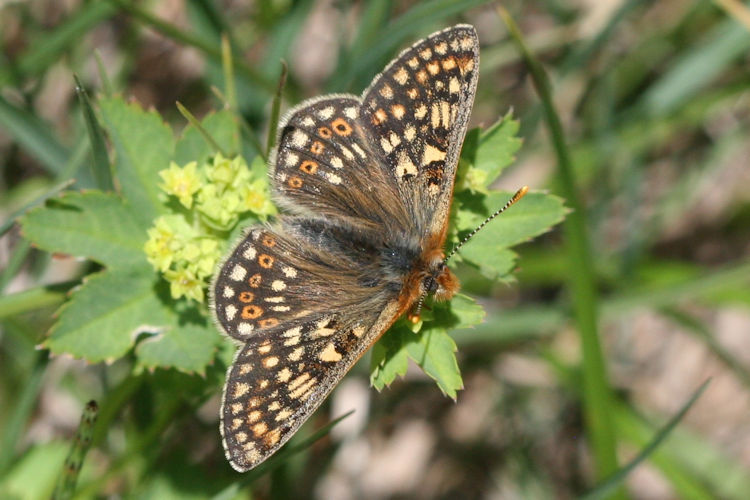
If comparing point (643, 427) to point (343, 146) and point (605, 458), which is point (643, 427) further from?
point (343, 146)

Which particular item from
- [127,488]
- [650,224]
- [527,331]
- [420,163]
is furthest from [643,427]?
[127,488]

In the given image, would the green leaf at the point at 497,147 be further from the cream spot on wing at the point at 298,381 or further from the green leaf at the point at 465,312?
the cream spot on wing at the point at 298,381

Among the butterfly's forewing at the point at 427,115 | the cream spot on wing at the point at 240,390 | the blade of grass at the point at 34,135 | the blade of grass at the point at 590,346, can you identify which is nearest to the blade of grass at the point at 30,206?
the blade of grass at the point at 34,135

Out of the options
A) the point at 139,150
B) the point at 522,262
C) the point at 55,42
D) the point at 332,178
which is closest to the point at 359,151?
the point at 332,178

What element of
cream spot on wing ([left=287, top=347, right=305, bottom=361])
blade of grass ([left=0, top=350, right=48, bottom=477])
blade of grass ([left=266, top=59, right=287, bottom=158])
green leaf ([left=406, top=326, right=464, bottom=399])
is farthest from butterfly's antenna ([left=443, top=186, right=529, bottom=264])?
blade of grass ([left=0, top=350, right=48, bottom=477])

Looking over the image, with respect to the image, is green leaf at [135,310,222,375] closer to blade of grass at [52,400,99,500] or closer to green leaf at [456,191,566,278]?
blade of grass at [52,400,99,500]

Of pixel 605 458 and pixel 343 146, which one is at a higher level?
pixel 343 146
